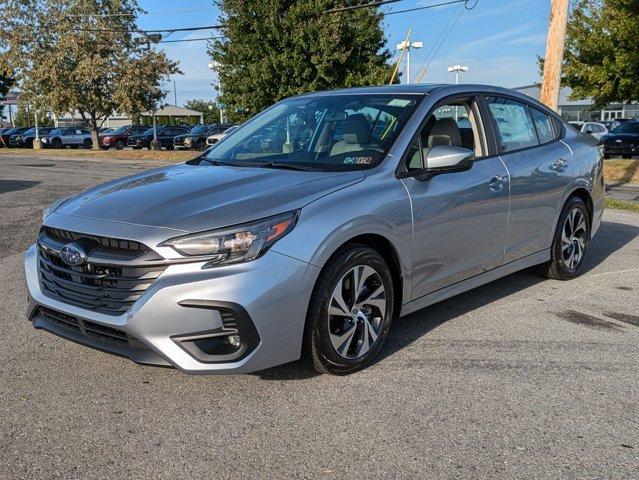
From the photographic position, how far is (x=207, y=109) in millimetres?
108188

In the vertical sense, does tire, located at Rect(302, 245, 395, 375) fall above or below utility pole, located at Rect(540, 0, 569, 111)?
below

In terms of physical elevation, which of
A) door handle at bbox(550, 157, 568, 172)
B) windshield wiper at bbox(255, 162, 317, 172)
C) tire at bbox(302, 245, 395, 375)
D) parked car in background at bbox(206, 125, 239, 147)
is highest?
parked car in background at bbox(206, 125, 239, 147)

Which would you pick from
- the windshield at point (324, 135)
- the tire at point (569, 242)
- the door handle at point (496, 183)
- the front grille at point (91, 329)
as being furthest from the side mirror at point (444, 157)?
the front grille at point (91, 329)

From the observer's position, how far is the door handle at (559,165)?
5.53 meters

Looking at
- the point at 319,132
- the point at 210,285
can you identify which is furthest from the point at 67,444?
the point at 319,132

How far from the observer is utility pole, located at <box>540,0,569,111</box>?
41.7 ft

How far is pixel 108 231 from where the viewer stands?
3.37 metres

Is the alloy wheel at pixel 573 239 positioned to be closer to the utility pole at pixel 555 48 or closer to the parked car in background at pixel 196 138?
the utility pole at pixel 555 48

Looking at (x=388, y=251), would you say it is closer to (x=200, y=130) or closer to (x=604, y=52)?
(x=604, y=52)

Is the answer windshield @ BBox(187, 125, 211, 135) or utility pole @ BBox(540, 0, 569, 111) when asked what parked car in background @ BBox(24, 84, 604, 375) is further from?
windshield @ BBox(187, 125, 211, 135)

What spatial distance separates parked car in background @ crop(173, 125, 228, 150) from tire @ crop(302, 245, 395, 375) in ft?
117

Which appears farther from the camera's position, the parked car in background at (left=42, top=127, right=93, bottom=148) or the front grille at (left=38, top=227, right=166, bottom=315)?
the parked car in background at (left=42, top=127, right=93, bottom=148)

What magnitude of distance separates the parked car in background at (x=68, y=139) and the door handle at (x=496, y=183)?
45882mm

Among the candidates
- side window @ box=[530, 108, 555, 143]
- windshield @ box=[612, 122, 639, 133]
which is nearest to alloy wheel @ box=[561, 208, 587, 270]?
side window @ box=[530, 108, 555, 143]
